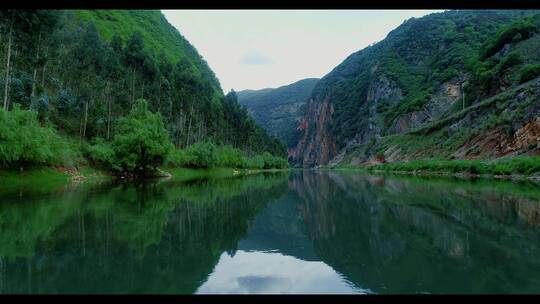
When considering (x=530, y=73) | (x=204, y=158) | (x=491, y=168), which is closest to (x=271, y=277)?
(x=491, y=168)

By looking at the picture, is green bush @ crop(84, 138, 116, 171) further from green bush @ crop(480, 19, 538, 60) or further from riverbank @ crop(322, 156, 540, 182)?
green bush @ crop(480, 19, 538, 60)

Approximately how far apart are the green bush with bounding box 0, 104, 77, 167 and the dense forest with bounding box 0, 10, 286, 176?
0.07m

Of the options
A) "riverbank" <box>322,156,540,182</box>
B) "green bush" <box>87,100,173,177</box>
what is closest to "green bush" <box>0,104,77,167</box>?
"green bush" <box>87,100,173,177</box>

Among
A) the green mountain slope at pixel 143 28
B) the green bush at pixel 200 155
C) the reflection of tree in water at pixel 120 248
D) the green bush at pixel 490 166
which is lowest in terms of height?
the reflection of tree in water at pixel 120 248

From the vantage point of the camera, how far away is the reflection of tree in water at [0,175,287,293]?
7.90 meters

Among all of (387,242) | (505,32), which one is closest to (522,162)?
(387,242)

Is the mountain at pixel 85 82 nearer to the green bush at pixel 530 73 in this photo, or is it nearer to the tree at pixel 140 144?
the tree at pixel 140 144

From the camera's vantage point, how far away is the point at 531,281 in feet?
25.1

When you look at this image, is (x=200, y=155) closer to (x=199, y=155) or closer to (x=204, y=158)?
(x=199, y=155)


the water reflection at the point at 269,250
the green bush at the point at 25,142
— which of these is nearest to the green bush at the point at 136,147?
the green bush at the point at 25,142

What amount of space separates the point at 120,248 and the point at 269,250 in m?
3.91

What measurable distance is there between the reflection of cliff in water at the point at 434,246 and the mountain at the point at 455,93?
3291 centimetres

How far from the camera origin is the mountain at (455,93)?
2210 inches
